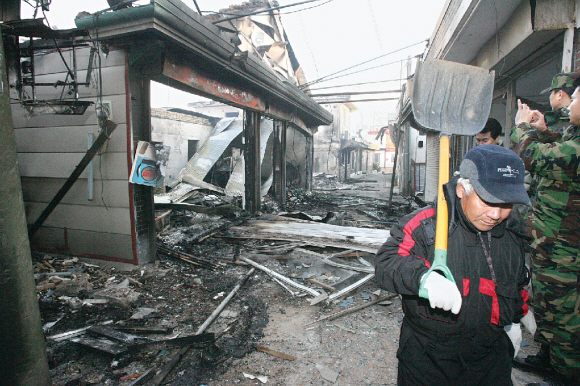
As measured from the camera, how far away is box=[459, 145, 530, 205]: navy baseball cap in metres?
1.31

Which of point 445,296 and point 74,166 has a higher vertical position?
point 74,166

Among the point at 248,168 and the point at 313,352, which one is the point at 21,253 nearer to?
the point at 313,352

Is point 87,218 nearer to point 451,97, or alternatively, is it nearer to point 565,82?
point 451,97

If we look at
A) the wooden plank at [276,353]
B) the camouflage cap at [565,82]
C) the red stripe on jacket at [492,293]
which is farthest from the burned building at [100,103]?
the red stripe on jacket at [492,293]

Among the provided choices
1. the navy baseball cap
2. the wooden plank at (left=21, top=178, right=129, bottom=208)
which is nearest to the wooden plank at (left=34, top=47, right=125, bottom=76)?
the wooden plank at (left=21, top=178, right=129, bottom=208)

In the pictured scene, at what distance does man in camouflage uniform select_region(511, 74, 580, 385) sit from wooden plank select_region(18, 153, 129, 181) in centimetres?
504

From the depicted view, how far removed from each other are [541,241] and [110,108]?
548 centimetres

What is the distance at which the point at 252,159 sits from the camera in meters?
8.60

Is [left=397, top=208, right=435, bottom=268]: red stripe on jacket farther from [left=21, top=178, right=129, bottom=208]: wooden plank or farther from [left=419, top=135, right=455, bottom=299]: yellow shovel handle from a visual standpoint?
[left=21, top=178, right=129, bottom=208]: wooden plank

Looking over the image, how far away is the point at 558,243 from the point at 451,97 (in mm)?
1544

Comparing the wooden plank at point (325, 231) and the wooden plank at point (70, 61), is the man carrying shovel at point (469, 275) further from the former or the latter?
the wooden plank at point (70, 61)

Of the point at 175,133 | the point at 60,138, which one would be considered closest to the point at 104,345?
the point at 60,138

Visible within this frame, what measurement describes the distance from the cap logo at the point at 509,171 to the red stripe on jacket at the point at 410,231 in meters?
0.35

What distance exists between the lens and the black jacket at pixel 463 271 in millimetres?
1422
